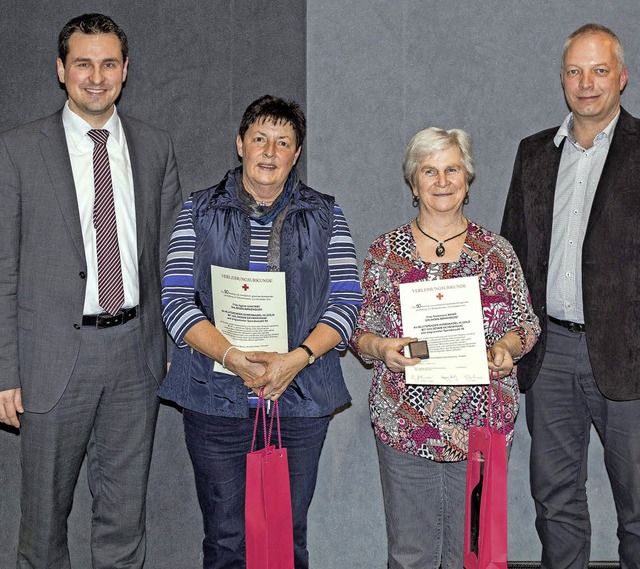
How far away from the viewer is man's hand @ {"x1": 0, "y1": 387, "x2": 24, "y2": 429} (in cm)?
280

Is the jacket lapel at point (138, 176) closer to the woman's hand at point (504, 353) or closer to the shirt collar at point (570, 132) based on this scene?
the woman's hand at point (504, 353)

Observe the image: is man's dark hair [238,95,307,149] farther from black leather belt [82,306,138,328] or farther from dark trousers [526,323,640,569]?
dark trousers [526,323,640,569]

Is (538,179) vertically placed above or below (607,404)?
above

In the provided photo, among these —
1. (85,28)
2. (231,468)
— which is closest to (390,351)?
(231,468)

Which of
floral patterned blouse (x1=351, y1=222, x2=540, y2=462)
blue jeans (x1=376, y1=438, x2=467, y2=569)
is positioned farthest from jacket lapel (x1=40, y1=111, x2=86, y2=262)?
blue jeans (x1=376, y1=438, x2=467, y2=569)

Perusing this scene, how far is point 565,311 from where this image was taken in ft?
10.2

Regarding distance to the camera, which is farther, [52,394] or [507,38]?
[507,38]

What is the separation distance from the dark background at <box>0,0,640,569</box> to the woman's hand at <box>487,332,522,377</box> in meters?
1.04

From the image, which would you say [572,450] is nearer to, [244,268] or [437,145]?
[437,145]

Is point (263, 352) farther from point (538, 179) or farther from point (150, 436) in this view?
point (538, 179)

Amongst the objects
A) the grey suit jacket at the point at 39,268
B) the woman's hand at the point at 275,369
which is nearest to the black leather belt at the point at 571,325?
the woman's hand at the point at 275,369

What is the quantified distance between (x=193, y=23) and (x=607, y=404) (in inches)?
93.1

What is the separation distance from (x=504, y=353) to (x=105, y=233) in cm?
148

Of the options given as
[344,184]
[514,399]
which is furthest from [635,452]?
[344,184]
